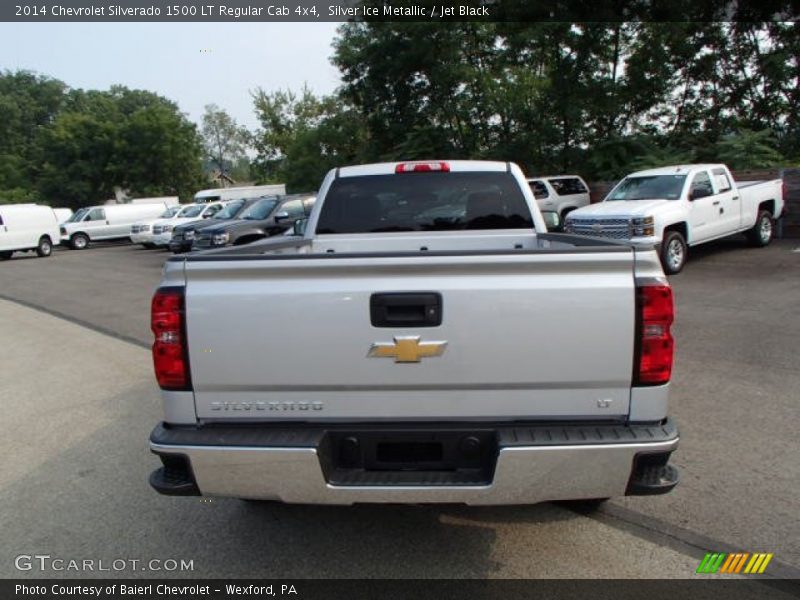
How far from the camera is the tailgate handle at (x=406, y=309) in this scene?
2574mm

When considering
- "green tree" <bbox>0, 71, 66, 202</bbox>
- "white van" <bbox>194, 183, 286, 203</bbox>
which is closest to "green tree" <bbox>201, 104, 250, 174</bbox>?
"green tree" <bbox>0, 71, 66, 202</bbox>

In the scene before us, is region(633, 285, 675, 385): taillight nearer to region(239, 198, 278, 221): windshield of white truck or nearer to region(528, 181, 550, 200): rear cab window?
region(239, 198, 278, 221): windshield of white truck

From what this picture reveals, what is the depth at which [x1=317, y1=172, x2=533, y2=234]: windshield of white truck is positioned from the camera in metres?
4.68

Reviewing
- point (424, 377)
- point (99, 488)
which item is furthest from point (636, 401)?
point (99, 488)

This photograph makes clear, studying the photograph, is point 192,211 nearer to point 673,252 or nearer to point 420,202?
point 673,252

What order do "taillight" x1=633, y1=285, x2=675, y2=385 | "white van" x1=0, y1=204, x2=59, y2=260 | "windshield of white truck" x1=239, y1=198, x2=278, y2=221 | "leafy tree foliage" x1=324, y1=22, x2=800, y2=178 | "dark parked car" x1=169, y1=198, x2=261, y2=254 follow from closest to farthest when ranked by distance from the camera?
"taillight" x1=633, y1=285, x2=675, y2=385 → "windshield of white truck" x1=239, y1=198, x2=278, y2=221 → "dark parked car" x1=169, y1=198, x2=261, y2=254 → "leafy tree foliage" x1=324, y1=22, x2=800, y2=178 → "white van" x1=0, y1=204, x2=59, y2=260

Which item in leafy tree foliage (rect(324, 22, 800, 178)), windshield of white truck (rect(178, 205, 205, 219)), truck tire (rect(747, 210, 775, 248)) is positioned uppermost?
leafy tree foliage (rect(324, 22, 800, 178))

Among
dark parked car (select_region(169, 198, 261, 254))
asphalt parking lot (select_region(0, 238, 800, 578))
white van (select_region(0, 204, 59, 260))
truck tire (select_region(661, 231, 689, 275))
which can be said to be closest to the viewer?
asphalt parking lot (select_region(0, 238, 800, 578))

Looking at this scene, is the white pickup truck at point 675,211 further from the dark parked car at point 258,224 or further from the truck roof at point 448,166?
the dark parked car at point 258,224

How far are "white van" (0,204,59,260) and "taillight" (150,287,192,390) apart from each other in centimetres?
2624

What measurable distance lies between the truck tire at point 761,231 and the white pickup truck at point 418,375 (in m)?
13.0

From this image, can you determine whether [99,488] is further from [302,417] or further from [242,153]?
[242,153]

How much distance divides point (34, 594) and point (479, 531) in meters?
2.22

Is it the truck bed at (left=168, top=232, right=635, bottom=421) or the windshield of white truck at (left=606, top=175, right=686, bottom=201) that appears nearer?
the truck bed at (left=168, top=232, right=635, bottom=421)
